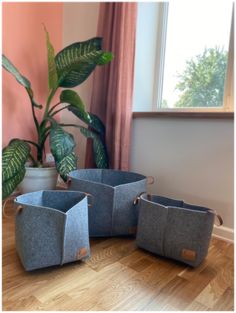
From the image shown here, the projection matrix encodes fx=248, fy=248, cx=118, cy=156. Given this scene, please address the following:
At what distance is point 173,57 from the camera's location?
5.79 ft

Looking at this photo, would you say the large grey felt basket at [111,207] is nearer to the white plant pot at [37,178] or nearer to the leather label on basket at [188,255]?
the leather label on basket at [188,255]

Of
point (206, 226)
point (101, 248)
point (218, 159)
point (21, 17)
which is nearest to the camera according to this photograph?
point (206, 226)

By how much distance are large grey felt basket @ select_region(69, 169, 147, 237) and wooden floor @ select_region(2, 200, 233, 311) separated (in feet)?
0.40

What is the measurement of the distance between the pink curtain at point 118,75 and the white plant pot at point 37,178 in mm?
459

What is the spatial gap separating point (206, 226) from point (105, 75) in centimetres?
124

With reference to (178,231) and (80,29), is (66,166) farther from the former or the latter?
(80,29)

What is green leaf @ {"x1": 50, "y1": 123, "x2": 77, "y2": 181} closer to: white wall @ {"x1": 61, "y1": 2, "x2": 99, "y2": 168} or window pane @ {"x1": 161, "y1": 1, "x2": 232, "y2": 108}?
white wall @ {"x1": 61, "y1": 2, "x2": 99, "y2": 168}

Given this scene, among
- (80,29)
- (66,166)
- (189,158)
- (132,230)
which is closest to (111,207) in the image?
(132,230)

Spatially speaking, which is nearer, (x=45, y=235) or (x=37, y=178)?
(x=45, y=235)

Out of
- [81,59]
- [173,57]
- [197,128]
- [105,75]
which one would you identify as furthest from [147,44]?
[197,128]

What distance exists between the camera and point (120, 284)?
1.00 metres

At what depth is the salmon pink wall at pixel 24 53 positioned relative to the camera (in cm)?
189

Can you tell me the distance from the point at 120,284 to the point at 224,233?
738 mm

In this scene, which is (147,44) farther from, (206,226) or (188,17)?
(206,226)
